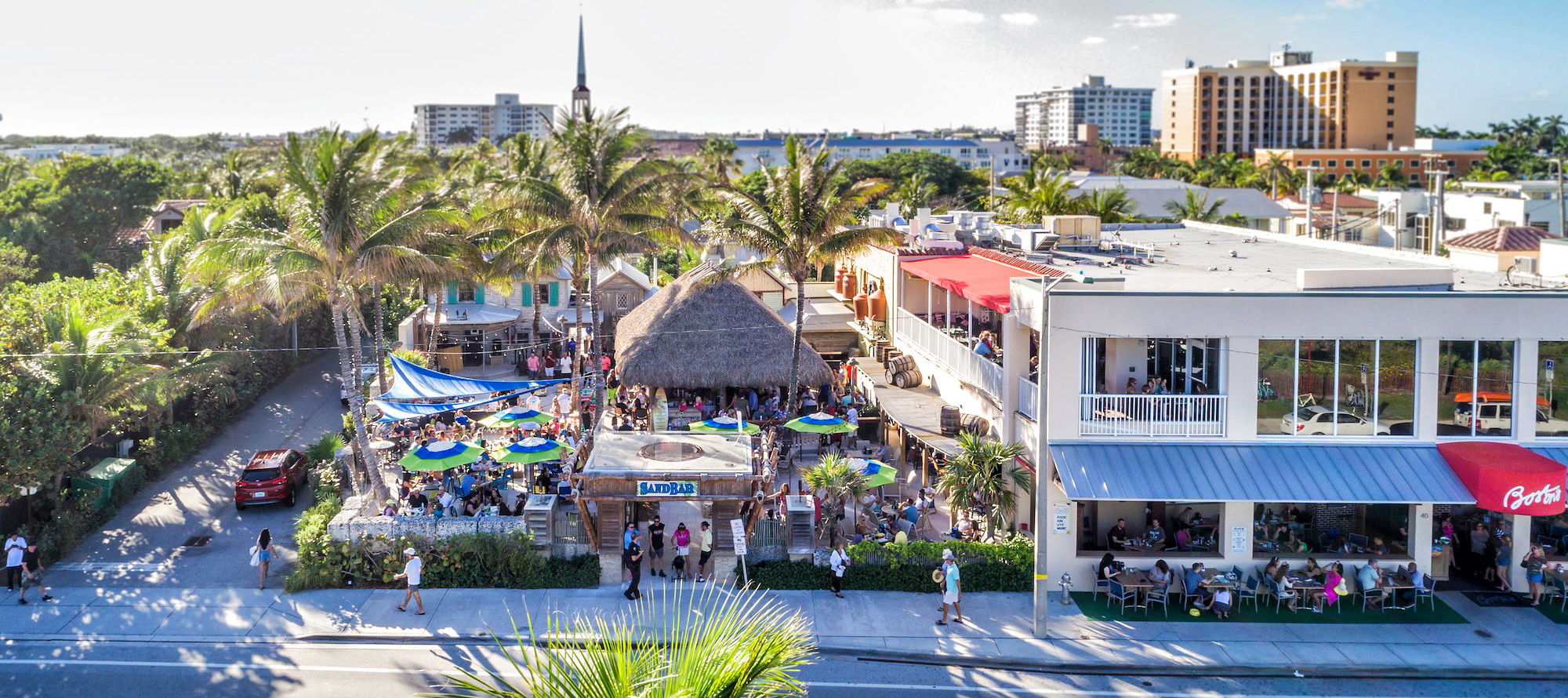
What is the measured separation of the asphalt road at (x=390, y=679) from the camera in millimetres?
17375

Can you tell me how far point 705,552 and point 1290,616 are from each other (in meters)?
10.1

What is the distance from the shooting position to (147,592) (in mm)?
21328

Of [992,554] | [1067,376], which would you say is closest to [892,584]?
[992,554]

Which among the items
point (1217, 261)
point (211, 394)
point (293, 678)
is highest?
point (1217, 261)

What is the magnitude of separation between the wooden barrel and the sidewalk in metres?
5.23

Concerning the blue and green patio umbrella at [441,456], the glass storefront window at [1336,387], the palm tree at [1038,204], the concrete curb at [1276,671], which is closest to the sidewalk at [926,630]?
the concrete curb at [1276,671]

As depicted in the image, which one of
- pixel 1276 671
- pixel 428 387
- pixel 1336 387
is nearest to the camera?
pixel 1276 671

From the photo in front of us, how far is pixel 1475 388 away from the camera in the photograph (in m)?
20.9

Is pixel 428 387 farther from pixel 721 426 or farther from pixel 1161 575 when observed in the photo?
pixel 1161 575

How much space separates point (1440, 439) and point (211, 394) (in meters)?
29.6

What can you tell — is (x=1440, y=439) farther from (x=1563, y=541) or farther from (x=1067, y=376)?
(x=1067, y=376)

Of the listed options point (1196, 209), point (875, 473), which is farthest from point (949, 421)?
point (1196, 209)

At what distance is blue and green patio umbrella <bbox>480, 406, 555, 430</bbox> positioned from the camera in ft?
89.6

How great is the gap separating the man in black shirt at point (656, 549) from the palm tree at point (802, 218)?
720 centimetres
